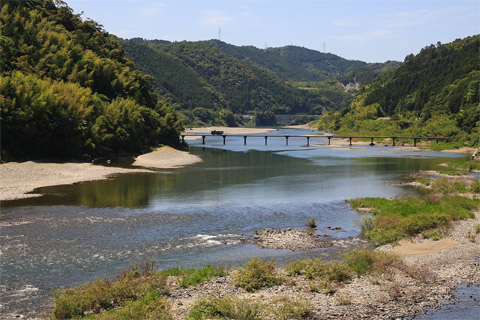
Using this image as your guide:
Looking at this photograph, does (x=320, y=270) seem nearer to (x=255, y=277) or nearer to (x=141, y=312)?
(x=255, y=277)

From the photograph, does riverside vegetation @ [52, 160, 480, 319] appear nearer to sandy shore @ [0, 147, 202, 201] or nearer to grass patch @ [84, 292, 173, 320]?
grass patch @ [84, 292, 173, 320]

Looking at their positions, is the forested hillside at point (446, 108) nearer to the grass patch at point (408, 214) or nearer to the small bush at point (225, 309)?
the grass patch at point (408, 214)

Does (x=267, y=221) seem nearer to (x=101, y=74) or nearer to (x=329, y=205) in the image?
(x=329, y=205)

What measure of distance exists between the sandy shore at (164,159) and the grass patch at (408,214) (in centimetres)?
4538

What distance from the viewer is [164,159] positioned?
300ft

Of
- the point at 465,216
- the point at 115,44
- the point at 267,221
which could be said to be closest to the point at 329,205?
the point at 267,221

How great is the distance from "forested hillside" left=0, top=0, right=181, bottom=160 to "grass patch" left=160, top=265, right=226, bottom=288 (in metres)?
49.3

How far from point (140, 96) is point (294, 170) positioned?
52860mm

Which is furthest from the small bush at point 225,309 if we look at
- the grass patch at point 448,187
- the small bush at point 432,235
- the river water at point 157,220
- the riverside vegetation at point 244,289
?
the grass patch at point 448,187

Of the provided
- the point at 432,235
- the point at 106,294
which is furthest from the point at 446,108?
the point at 106,294

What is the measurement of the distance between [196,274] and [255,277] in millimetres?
3101

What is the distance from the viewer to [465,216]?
3612cm

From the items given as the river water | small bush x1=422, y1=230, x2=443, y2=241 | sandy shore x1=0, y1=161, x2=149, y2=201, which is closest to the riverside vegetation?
the river water

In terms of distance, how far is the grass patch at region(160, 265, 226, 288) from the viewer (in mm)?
22953
